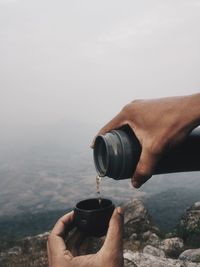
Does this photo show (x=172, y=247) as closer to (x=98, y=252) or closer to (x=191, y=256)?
(x=191, y=256)

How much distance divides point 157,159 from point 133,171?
252mm

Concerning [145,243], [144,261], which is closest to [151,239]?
[145,243]

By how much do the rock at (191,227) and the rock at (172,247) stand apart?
96cm

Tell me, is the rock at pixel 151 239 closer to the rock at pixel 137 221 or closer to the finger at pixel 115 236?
the rock at pixel 137 221

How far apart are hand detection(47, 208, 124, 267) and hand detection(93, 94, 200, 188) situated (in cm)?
57

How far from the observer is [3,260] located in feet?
58.2

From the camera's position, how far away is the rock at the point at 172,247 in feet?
52.0

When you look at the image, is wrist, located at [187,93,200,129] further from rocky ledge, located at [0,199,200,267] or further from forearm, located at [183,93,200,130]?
rocky ledge, located at [0,199,200,267]

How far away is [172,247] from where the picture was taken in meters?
17.0

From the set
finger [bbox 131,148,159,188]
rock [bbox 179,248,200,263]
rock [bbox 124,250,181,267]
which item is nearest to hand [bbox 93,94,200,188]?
finger [bbox 131,148,159,188]

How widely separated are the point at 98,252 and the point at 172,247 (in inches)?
591

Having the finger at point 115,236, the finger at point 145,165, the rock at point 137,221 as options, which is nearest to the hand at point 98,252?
the finger at point 115,236

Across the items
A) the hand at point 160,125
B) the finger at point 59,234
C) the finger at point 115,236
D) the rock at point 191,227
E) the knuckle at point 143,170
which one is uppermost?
the hand at point 160,125

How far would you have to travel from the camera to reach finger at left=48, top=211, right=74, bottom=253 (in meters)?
3.32
